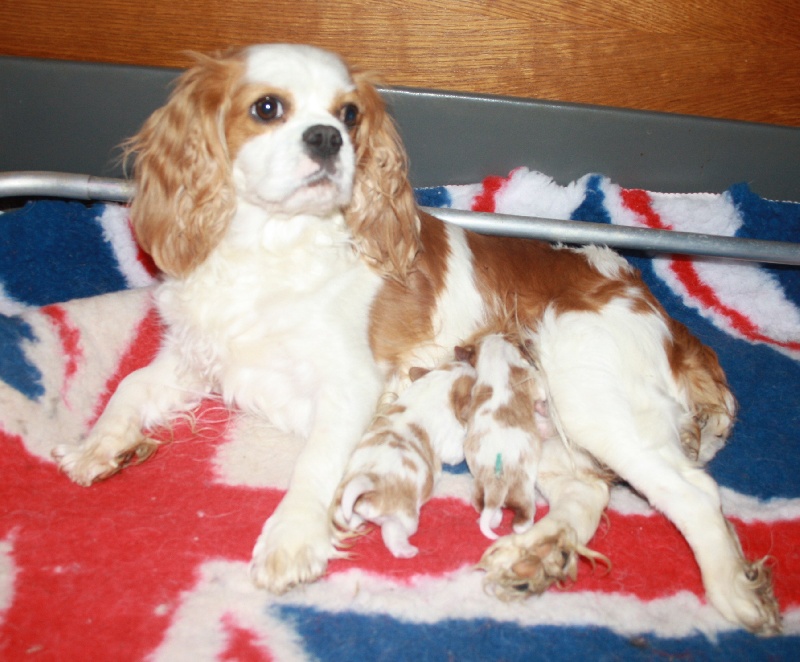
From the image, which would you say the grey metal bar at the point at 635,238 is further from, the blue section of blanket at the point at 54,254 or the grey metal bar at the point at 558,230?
the blue section of blanket at the point at 54,254

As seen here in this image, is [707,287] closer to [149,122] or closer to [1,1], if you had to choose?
[149,122]

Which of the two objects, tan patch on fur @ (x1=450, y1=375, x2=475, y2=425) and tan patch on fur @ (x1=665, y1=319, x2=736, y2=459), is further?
tan patch on fur @ (x1=665, y1=319, x2=736, y2=459)

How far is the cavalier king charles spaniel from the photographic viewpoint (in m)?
1.95

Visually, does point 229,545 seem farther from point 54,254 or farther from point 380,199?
point 54,254

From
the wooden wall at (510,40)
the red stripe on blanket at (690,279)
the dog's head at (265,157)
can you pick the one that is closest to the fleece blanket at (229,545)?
the red stripe on blanket at (690,279)

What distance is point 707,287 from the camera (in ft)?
10.8

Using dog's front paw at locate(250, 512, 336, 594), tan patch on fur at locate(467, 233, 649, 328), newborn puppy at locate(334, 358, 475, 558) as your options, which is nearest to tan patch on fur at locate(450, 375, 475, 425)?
newborn puppy at locate(334, 358, 475, 558)

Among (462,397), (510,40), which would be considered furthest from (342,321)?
(510,40)

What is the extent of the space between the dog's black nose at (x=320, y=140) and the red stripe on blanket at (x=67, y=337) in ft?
3.45

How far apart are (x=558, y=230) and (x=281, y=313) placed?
1.12m

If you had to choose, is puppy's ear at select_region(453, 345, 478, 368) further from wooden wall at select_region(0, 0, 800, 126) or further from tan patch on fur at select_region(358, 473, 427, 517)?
wooden wall at select_region(0, 0, 800, 126)

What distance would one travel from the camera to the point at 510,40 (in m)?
3.22

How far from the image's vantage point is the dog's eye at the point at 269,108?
2.06 metres

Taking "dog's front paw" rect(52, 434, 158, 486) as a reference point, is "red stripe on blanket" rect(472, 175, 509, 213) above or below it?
above
